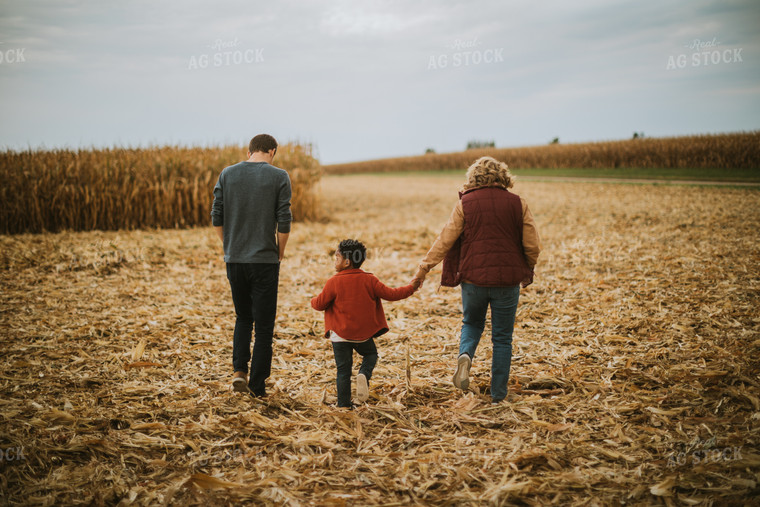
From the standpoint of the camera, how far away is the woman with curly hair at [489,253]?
3.79 metres

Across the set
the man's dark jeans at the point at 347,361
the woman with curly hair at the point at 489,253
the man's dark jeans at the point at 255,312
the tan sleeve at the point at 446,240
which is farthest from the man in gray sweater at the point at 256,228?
the woman with curly hair at the point at 489,253

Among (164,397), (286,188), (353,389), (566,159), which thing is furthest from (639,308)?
(566,159)

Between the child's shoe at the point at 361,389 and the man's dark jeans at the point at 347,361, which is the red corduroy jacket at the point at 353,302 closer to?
the man's dark jeans at the point at 347,361

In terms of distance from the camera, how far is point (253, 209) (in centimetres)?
394

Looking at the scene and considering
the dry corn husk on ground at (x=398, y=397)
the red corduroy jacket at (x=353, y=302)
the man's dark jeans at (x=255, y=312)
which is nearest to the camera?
the dry corn husk on ground at (x=398, y=397)

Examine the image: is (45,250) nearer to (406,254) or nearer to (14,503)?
(406,254)

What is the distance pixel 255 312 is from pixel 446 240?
170 centimetres

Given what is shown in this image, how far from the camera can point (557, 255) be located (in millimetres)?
9266

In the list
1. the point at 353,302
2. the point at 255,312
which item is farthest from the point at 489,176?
the point at 255,312

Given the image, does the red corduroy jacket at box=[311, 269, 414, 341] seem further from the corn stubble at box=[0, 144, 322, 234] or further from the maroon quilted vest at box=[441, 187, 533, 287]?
the corn stubble at box=[0, 144, 322, 234]

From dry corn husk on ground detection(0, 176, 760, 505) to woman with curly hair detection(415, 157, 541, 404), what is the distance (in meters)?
0.62

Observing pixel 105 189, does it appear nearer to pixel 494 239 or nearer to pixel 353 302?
pixel 353 302

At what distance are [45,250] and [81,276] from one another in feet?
7.34

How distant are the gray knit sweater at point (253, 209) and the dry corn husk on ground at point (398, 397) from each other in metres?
1.29
